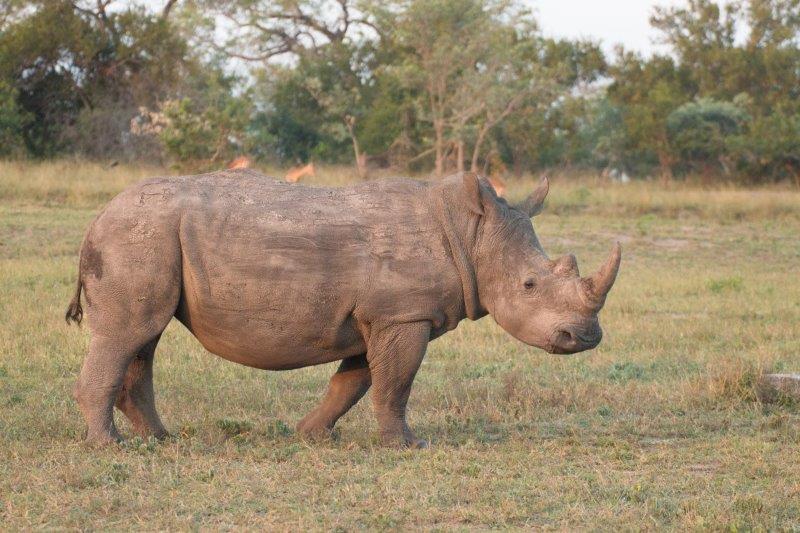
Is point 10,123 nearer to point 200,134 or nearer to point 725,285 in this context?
point 200,134

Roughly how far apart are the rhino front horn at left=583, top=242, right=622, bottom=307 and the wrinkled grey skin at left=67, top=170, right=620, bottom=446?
0.04 feet

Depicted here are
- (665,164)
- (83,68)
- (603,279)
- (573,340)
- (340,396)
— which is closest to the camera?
(603,279)

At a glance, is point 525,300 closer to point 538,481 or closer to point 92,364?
point 538,481

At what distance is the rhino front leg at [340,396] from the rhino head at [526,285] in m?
0.88

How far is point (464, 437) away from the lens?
7.80m

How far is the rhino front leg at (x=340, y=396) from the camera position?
7707 mm

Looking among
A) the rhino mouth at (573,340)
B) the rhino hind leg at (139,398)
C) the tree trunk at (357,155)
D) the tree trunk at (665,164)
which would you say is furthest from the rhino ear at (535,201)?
the tree trunk at (665,164)

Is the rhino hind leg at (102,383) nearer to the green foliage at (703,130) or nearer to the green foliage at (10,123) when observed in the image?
the green foliage at (10,123)

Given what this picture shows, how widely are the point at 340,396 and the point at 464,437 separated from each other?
79 cm

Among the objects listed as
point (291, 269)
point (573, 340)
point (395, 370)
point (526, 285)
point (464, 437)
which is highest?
point (291, 269)

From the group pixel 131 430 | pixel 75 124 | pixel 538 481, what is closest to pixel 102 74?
pixel 75 124

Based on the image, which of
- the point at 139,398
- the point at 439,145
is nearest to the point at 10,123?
the point at 439,145

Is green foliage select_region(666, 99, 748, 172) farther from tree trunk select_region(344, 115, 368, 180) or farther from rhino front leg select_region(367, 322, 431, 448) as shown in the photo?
rhino front leg select_region(367, 322, 431, 448)

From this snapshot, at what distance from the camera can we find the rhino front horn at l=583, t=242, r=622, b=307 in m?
7.05
